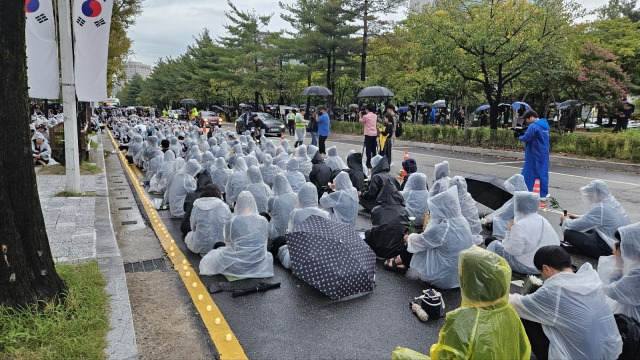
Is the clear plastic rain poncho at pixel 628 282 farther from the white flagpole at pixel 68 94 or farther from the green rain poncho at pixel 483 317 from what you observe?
the white flagpole at pixel 68 94

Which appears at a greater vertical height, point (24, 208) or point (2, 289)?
point (24, 208)

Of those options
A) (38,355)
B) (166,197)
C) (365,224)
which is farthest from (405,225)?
(166,197)

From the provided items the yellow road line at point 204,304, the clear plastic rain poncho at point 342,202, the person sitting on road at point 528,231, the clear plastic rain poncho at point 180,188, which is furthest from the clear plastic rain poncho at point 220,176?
the person sitting on road at point 528,231

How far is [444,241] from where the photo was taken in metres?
4.47

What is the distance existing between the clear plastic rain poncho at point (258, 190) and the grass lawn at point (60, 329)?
10.5ft

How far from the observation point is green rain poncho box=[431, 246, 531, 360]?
2.41m

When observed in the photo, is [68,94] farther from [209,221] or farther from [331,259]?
[331,259]

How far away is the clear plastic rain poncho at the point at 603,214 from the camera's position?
520cm

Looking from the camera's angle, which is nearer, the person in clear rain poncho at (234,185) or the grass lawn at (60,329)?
the grass lawn at (60,329)

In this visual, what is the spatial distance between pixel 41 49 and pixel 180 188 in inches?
125

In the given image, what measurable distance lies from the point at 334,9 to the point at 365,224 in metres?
24.3

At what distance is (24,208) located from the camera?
3.43m

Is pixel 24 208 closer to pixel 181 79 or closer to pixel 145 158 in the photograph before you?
pixel 145 158

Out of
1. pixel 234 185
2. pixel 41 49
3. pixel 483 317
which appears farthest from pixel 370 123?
pixel 483 317
